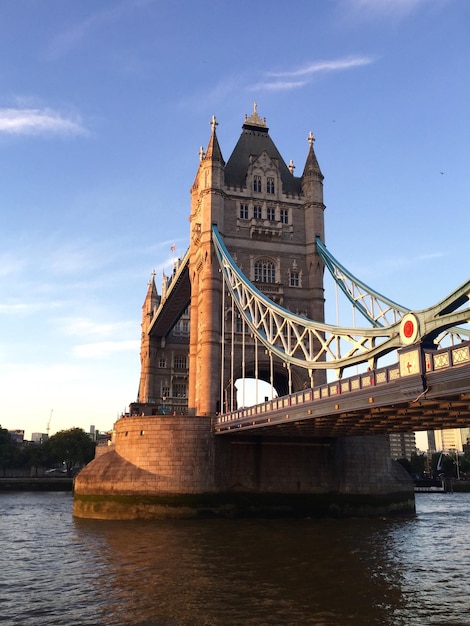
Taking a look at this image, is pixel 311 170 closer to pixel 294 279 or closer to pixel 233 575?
pixel 294 279

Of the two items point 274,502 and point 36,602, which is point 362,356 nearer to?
point 36,602

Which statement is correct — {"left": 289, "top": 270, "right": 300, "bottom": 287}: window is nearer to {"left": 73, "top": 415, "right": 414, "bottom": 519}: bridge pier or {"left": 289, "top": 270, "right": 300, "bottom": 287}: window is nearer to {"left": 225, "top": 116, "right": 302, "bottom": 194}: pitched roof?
{"left": 225, "top": 116, "right": 302, "bottom": 194}: pitched roof

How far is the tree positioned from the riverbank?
1350cm

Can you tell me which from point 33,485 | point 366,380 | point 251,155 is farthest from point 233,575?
point 33,485

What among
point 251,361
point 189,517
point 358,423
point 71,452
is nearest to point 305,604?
point 358,423

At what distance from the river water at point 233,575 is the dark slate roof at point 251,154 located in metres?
29.6

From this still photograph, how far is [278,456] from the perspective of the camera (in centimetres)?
3956

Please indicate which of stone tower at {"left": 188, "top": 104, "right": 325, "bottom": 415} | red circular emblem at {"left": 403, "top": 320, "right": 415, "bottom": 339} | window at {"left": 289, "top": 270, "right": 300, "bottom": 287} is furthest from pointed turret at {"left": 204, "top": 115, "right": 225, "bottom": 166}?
red circular emblem at {"left": 403, "top": 320, "right": 415, "bottom": 339}

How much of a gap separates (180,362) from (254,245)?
3649 cm

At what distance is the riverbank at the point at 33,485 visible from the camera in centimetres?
7606

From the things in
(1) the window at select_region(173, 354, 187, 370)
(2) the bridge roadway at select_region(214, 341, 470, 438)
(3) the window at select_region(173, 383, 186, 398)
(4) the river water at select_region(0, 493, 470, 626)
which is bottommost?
(4) the river water at select_region(0, 493, 470, 626)

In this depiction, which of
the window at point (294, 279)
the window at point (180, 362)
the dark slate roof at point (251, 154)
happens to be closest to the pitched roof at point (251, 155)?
the dark slate roof at point (251, 154)

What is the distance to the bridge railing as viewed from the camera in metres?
16.7

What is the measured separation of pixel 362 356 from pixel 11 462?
305ft
